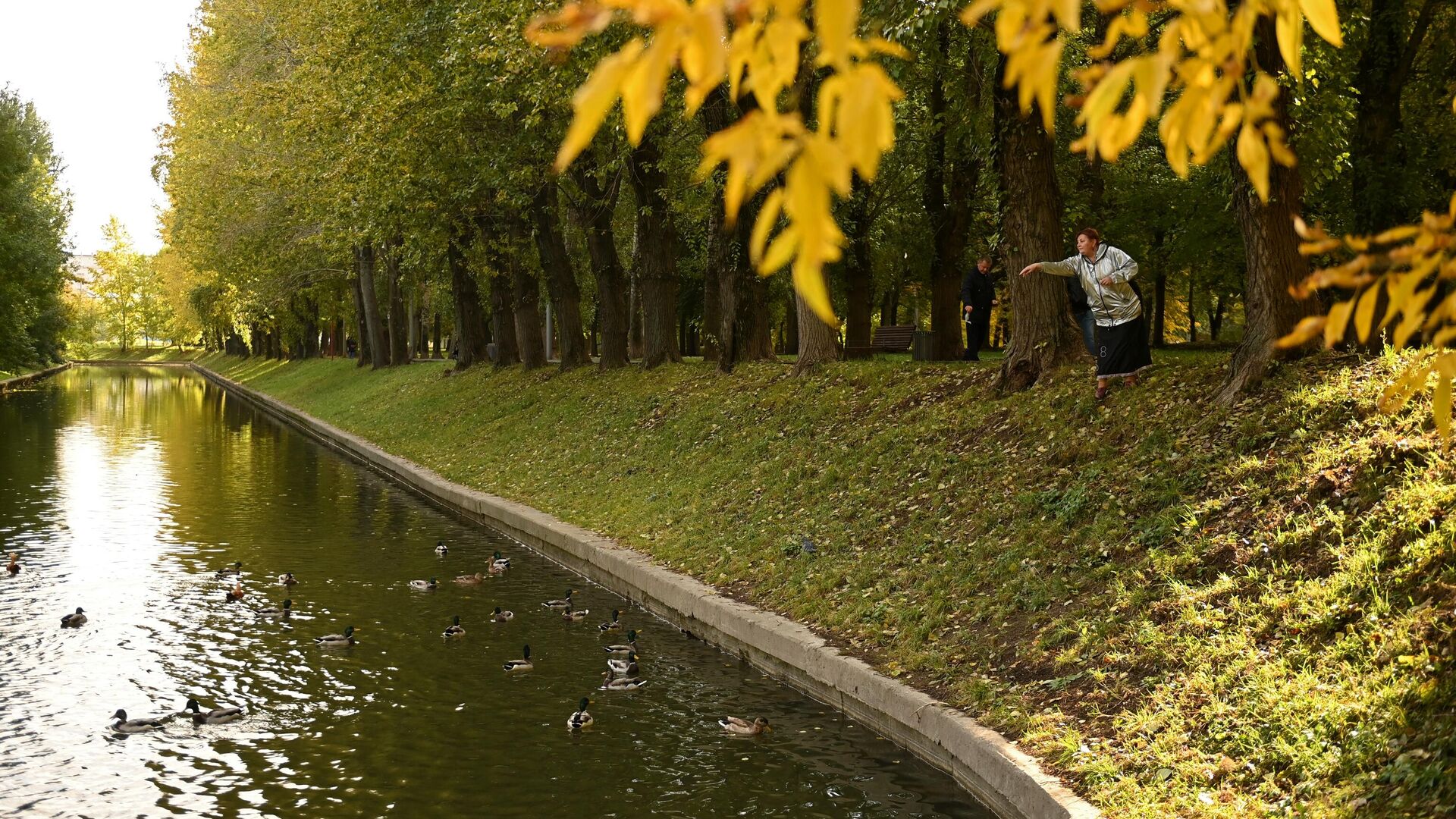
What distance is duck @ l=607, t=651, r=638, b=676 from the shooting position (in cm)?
1144

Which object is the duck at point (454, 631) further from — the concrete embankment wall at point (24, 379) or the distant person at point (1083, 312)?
the concrete embankment wall at point (24, 379)

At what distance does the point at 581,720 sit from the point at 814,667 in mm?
1884

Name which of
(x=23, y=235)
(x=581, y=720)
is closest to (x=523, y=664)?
(x=581, y=720)

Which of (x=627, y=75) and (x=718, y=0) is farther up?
(x=718, y=0)

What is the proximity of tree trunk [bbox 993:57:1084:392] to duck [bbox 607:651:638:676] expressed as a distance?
6.15 metres

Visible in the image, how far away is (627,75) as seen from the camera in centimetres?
253

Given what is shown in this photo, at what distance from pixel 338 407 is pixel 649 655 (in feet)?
104

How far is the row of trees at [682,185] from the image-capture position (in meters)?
16.0

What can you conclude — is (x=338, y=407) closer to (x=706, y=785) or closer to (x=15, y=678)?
(x=15, y=678)

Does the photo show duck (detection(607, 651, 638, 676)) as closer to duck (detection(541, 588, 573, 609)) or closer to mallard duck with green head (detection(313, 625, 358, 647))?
duck (detection(541, 588, 573, 609))

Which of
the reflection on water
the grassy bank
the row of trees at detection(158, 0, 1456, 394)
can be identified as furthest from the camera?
the row of trees at detection(158, 0, 1456, 394)

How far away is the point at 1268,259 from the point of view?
12242 mm

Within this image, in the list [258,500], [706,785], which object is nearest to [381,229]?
[258,500]

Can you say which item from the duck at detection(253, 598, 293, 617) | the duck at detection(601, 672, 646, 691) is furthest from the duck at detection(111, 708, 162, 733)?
the duck at detection(253, 598, 293, 617)
